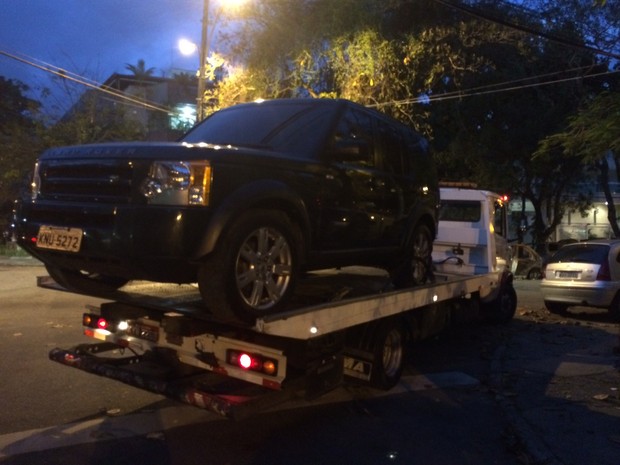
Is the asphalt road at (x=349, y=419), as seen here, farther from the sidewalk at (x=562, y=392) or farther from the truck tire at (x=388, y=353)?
the truck tire at (x=388, y=353)

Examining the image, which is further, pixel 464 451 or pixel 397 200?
pixel 397 200

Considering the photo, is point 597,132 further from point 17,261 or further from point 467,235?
point 17,261

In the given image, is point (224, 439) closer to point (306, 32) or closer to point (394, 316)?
point (394, 316)

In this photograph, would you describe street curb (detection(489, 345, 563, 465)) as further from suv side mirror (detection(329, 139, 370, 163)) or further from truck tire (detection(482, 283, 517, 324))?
truck tire (detection(482, 283, 517, 324))

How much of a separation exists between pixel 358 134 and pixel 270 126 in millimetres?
906

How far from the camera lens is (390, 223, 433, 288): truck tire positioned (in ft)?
23.0

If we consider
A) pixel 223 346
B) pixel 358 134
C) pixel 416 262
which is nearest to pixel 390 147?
pixel 358 134

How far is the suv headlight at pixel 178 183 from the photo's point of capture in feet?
13.7

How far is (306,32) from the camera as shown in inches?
711

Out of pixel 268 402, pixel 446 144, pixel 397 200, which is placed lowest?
pixel 268 402

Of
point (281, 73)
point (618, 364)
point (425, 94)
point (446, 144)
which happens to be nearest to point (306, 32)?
point (281, 73)

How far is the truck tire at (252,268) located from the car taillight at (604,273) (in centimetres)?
880

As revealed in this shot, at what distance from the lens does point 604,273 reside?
11758 mm

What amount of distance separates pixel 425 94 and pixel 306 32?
4.05 meters
